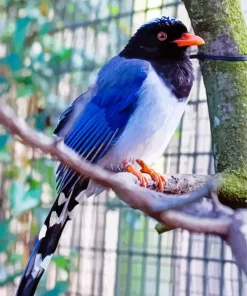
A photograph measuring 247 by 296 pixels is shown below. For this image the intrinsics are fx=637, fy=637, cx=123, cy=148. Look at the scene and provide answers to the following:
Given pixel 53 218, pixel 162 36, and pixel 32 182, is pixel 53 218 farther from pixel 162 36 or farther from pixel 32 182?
pixel 32 182

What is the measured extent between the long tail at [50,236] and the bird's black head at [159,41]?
24 cm

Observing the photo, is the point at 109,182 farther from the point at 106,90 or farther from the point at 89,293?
the point at 89,293

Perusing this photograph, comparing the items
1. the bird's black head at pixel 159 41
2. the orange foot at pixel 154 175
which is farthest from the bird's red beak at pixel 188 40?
the orange foot at pixel 154 175

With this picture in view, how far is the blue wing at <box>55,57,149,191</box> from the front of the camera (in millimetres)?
773

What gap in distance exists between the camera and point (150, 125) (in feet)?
2.66

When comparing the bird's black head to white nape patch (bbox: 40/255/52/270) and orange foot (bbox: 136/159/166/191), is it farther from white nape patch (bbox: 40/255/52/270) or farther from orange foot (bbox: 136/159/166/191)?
white nape patch (bbox: 40/255/52/270)

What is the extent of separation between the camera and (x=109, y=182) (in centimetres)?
29

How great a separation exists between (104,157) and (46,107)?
0.57 metres

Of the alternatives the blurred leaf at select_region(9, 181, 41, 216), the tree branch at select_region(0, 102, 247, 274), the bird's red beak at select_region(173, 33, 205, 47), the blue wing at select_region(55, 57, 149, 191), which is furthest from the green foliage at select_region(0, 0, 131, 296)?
the tree branch at select_region(0, 102, 247, 274)

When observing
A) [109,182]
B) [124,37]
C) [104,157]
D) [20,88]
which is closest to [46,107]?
[20,88]

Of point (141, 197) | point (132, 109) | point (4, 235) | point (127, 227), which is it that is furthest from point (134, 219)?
point (141, 197)

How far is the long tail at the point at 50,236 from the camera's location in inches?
26.7

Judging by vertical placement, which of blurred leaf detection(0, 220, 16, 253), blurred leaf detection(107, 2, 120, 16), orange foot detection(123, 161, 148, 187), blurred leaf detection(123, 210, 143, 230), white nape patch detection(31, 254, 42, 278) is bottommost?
blurred leaf detection(123, 210, 143, 230)

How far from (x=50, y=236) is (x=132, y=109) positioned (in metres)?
0.22
